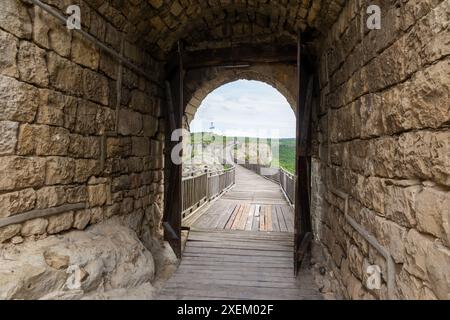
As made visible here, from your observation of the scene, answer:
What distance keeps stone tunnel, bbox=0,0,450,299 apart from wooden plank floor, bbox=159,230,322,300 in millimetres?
321

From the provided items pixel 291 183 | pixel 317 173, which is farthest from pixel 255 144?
pixel 317 173

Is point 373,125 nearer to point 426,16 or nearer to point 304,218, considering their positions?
point 426,16

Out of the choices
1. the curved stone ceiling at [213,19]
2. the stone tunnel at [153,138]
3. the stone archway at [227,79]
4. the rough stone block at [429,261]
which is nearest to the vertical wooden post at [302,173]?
the stone tunnel at [153,138]

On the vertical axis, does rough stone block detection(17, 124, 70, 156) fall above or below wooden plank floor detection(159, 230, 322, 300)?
above

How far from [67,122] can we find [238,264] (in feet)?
8.59

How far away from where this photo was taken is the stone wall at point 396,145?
1427 millimetres

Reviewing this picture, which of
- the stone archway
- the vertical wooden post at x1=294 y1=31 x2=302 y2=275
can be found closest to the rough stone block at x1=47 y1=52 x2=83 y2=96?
the vertical wooden post at x1=294 y1=31 x2=302 y2=275

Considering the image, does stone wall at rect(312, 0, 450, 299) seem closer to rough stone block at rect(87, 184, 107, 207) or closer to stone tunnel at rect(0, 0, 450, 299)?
stone tunnel at rect(0, 0, 450, 299)

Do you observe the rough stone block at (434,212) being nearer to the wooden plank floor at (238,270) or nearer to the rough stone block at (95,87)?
the wooden plank floor at (238,270)

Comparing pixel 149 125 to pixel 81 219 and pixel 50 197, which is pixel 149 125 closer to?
pixel 81 219

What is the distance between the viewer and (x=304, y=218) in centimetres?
410

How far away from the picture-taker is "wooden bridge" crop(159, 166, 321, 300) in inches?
131

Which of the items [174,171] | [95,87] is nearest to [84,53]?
[95,87]
